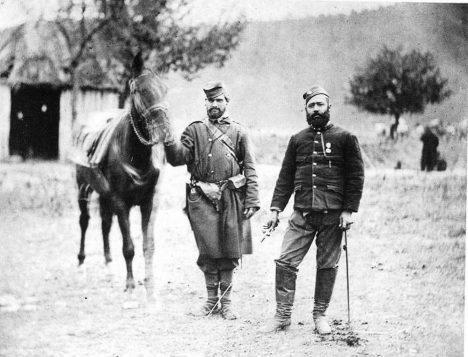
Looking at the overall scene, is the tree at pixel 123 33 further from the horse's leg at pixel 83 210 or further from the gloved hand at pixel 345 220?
the gloved hand at pixel 345 220

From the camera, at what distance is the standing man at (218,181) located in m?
3.64

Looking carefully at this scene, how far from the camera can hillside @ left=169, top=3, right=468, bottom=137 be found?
12.9ft

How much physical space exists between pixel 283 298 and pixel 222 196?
809 millimetres

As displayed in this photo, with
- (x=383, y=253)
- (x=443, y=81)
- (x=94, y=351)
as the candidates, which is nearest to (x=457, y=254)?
(x=383, y=253)

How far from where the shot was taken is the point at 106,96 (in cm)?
390

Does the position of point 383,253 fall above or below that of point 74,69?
below

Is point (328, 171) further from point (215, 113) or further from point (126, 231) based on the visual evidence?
point (126, 231)

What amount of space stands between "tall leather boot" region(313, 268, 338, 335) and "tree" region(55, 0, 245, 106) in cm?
168

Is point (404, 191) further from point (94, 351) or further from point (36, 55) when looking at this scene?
point (36, 55)

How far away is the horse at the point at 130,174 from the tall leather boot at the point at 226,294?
51 centimetres

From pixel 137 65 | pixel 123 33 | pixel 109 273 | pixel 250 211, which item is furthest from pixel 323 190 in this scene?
pixel 123 33

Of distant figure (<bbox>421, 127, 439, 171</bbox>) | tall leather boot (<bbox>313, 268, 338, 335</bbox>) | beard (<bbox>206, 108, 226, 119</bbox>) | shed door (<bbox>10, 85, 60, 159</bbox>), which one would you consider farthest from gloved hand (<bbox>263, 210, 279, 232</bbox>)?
shed door (<bbox>10, 85, 60, 159</bbox>)

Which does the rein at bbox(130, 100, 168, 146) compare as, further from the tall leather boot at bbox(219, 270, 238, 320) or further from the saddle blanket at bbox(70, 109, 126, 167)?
the tall leather boot at bbox(219, 270, 238, 320)

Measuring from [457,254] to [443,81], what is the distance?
4.52ft
